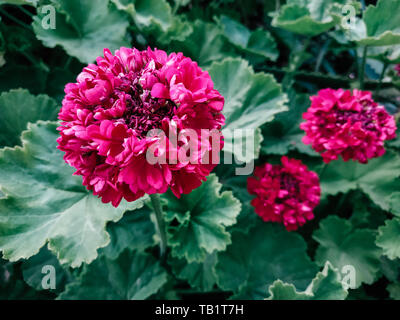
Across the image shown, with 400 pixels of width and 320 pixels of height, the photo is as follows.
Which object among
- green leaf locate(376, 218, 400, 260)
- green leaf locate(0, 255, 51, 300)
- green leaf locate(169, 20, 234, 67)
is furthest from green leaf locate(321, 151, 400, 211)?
green leaf locate(0, 255, 51, 300)

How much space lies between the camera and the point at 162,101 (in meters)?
0.83

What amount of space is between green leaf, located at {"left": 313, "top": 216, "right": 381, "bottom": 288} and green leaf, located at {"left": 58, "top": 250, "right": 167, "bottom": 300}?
27.8 inches

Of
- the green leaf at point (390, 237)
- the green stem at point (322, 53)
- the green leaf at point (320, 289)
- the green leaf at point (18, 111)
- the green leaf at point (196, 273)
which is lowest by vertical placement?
the green leaf at point (196, 273)

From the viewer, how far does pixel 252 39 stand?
1.81 metres

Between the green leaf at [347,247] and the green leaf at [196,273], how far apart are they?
0.47 m

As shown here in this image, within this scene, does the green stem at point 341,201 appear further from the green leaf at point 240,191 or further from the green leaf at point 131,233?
the green leaf at point 131,233

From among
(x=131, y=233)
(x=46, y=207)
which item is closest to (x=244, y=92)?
(x=131, y=233)

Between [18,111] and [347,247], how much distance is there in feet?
4.89

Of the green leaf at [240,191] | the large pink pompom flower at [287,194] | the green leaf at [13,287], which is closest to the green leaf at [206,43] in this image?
the green leaf at [240,191]

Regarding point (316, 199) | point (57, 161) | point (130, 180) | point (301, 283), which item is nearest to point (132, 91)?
point (130, 180)

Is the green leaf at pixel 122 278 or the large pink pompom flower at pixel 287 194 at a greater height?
the large pink pompom flower at pixel 287 194

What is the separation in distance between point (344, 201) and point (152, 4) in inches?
52.2

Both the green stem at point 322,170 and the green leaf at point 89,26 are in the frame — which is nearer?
the green leaf at point 89,26

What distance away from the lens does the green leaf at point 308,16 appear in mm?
1492
